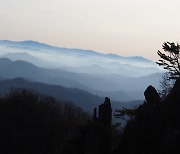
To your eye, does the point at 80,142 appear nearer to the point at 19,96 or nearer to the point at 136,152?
the point at 136,152

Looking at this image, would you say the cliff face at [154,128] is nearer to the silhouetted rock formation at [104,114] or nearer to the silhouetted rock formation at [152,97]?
the silhouetted rock formation at [152,97]

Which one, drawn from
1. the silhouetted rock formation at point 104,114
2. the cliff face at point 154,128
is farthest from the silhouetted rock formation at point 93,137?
the cliff face at point 154,128

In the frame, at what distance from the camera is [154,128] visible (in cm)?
3203

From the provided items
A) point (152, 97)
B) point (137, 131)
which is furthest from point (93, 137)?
point (152, 97)

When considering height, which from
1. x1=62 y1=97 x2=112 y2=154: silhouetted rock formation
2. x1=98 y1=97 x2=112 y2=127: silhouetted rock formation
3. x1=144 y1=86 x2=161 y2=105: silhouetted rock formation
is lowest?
x1=62 y1=97 x2=112 y2=154: silhouetted rock formation

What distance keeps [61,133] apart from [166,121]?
7085cm

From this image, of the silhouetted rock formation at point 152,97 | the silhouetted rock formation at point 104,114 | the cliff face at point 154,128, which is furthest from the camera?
the silhouetted rock formation at point 104,114

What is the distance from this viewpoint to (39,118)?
338 feet

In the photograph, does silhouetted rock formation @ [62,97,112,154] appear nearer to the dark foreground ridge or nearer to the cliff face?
the dark foreground ridge

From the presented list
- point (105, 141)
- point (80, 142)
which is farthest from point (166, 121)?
point (80, 142)

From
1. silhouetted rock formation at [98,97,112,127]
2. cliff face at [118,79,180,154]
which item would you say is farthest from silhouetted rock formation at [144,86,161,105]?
silhouetted rock formation at [98,97,112,127]

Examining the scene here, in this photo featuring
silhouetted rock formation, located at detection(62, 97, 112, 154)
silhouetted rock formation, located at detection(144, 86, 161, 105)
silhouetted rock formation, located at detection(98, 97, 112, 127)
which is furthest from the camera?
silhouetted rock formation, located at detection(98, 97, 112, 127)

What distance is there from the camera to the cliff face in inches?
1211

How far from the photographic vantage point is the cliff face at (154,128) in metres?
30.8
